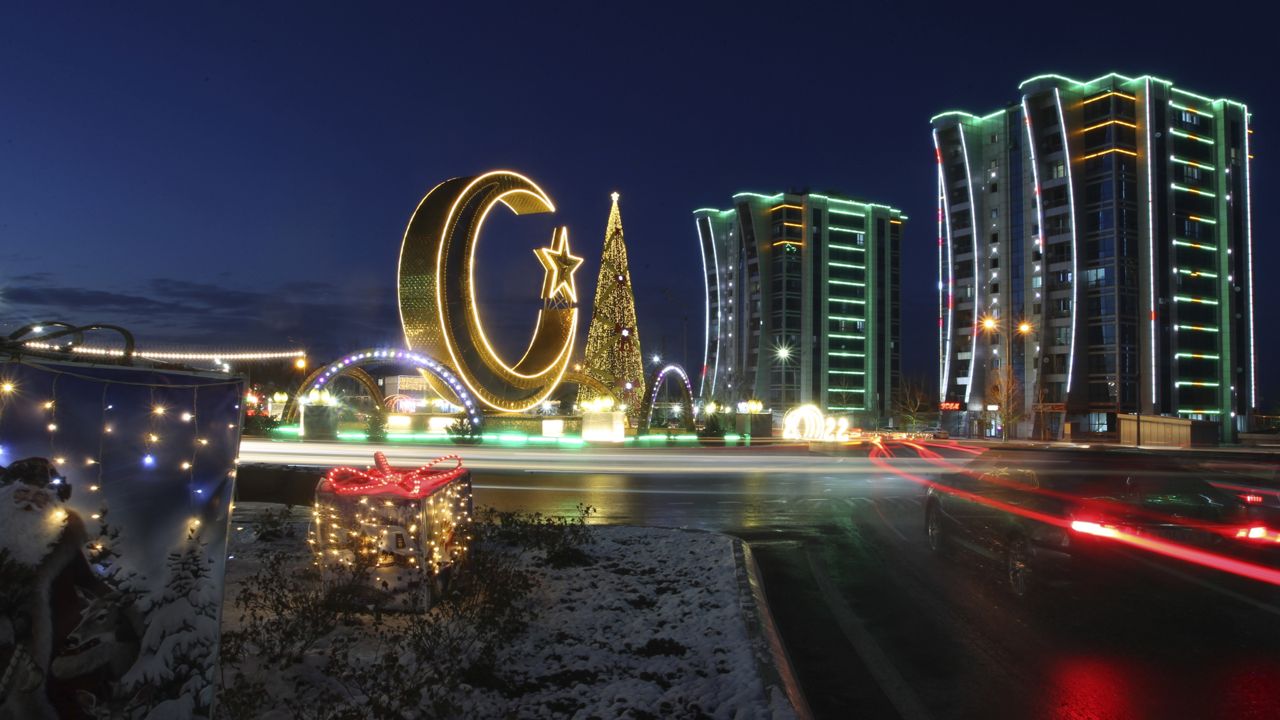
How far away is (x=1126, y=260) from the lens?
7450 cm

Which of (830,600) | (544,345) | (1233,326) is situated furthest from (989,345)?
(830,600)

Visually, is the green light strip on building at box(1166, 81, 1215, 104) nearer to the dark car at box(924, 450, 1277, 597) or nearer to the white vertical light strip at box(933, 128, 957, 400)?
the white vertical light strip at box(933, 128, 957, 400)

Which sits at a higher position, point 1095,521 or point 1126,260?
A: point 1126,260

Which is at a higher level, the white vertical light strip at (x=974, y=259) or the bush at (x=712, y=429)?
the white vertical light strip at (x=974, y=259)

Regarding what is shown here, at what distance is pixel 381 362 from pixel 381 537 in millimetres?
30262

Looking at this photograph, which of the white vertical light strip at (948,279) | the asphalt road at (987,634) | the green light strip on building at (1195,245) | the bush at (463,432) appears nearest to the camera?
the asphalt road at (987,634)

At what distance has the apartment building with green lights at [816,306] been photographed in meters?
116

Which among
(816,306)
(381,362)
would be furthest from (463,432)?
(816,306)

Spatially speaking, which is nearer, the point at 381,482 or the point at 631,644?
the point at 631,644

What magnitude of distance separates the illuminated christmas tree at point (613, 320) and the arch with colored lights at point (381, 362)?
12920 millimetres

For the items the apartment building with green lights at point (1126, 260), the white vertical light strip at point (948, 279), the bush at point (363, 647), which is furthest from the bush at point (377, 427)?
the white vertical light strip at point (948, 279)

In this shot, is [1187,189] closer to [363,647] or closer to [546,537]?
[546,537]

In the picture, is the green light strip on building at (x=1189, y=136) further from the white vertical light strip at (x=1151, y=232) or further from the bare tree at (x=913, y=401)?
the bare tree at (x=913, y=401)

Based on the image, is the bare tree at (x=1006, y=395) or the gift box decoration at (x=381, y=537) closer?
the gift box decoration at (x=381, y=537)
